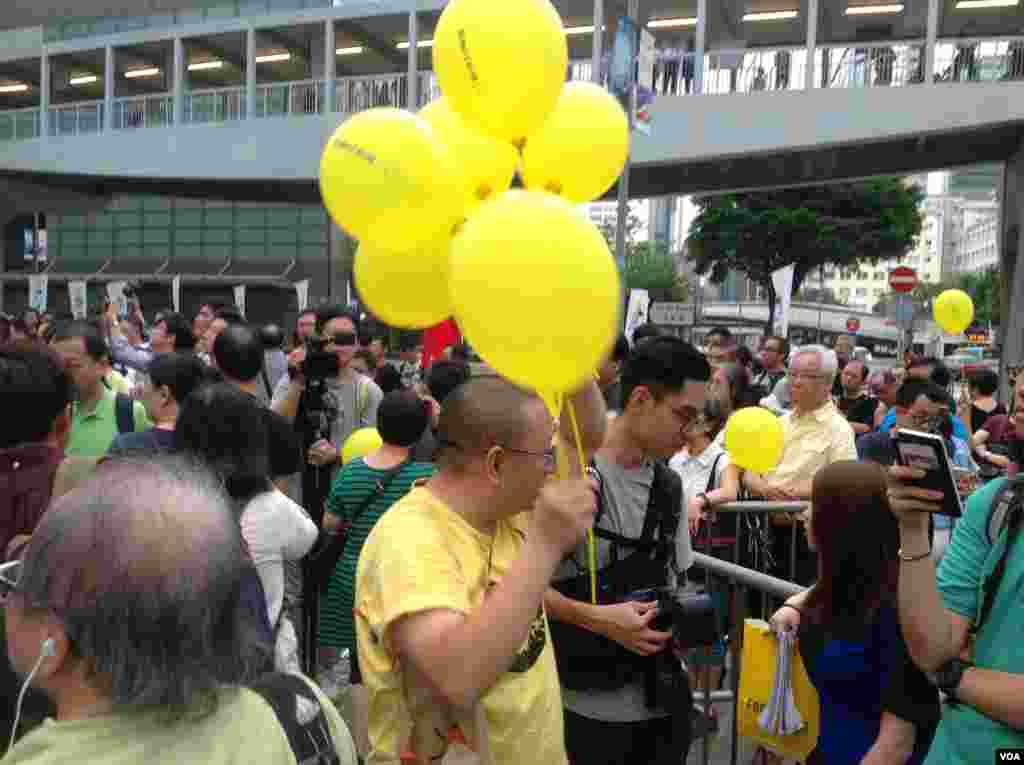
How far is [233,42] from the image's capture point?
94.5 feet

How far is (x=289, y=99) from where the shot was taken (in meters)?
24.8

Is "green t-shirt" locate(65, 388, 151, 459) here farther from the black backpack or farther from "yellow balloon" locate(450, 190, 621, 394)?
"yellow balloon" locate(450, 190, 621, 394)

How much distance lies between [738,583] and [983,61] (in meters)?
18.3

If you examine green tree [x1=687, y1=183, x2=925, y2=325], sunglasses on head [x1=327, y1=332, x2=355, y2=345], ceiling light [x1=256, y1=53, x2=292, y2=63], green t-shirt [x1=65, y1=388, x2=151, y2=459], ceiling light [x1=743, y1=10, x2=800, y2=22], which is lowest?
green t-shirt [x1=65, y1=388, x2=151, y2=459]

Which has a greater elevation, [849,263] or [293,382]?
[849,263]

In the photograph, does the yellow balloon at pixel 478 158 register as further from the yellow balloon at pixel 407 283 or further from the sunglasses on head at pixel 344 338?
the sunglasses on head at pixel 344 338

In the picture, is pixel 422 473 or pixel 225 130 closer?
pixel 422 473

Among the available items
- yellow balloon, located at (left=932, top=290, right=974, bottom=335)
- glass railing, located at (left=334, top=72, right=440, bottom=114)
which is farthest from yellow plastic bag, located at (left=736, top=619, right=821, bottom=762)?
glass railing, located at (left=334, top=72, right=440, bottom=114)

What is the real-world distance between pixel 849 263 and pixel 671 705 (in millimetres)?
28841

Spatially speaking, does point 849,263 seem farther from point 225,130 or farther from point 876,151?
point 225,130

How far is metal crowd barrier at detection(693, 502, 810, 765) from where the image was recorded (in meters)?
3.27

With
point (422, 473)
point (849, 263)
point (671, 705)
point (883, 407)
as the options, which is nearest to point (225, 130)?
point (849, 263)

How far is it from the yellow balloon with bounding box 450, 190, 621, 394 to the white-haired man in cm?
375

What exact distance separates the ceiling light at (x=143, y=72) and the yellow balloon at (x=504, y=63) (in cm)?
3165
